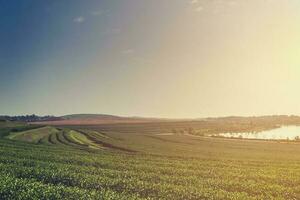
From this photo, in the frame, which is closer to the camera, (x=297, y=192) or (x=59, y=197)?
(x=59, y=197)

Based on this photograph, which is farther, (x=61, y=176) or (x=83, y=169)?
(x=83, y=169)

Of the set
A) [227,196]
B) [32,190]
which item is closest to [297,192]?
[227,196]

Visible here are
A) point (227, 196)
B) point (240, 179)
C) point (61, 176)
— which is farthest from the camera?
point (240, 179)

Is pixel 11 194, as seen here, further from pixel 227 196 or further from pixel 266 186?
pixel 266 186

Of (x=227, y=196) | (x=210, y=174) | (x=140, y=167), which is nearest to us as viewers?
(x=227, y=196)

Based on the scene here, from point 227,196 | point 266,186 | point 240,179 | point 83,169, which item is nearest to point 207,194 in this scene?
point 227,196

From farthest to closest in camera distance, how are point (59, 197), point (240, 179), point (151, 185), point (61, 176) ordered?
point (240, 179) < point (61, 176) < point (151, 185) < point (59, 197)

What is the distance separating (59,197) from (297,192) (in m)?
19.1

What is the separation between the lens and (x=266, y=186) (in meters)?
30.7

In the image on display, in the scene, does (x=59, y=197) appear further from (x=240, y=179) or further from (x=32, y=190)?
(x=240, y=179)

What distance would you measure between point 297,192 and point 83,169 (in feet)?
62.5

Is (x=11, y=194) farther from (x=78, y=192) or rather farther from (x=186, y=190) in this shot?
(x=186, y=190)

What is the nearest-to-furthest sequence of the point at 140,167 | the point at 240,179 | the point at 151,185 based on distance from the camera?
1. the point at 151,185
2. the point at 240,179
3. the point at 140,167

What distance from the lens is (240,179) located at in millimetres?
34562
